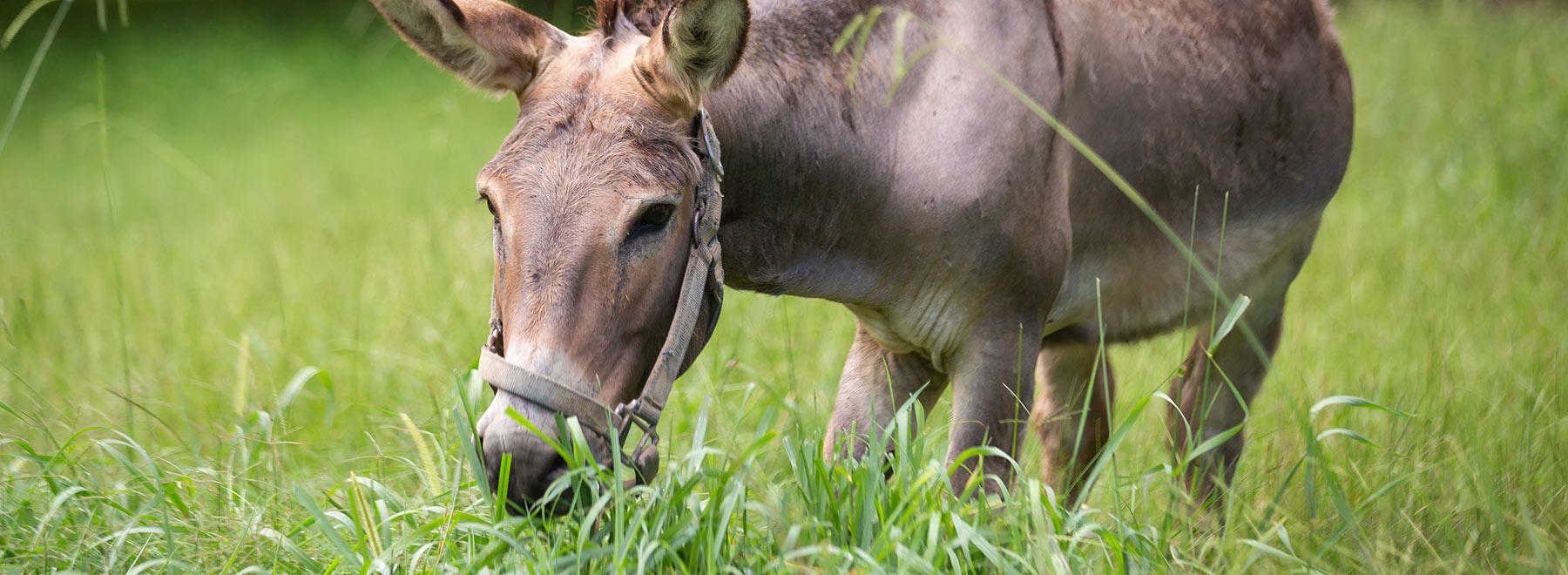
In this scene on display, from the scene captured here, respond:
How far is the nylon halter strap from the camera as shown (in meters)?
1.80

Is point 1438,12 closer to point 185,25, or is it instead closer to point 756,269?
point 756,269

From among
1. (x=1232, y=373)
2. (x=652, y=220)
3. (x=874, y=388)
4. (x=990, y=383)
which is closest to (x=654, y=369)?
(x=652, y=220)

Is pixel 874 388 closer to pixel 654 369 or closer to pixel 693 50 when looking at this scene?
pixel 654 369

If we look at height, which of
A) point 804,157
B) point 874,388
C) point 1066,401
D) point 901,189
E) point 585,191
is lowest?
point 1066,401

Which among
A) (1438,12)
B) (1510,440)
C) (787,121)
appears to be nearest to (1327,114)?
(1510,440)

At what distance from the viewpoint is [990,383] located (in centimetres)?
252

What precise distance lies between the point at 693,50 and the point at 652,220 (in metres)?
A: 0.32

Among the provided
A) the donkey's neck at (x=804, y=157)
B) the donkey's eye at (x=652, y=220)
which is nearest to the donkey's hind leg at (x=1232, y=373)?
the donkey's neck at (x=804, y=157)

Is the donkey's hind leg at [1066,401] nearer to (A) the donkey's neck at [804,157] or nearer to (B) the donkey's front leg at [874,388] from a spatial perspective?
(B) the donkey's front leg at [874,388]

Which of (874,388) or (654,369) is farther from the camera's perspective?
(874,388)

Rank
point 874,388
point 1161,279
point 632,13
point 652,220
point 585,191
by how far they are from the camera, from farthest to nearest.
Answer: point 1161,279, point 874,388, point 632,13, point 652,220, point 585,191

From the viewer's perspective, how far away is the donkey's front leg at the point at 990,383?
251 cm

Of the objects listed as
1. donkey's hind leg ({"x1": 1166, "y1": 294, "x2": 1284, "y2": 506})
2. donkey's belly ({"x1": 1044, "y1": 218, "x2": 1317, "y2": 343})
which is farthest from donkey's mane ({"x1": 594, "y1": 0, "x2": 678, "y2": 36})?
donkey's hind leg ({"x1": 1166, "y1": 294, "x2": 1284, "y2": 506})

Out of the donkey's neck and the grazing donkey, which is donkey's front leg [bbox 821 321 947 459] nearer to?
the grazing donkey
